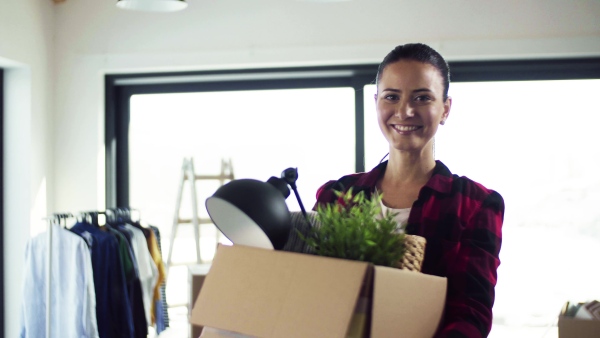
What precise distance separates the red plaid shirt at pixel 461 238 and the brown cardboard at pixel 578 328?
39 centimetres

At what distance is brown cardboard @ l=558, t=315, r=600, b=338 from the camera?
1625mm

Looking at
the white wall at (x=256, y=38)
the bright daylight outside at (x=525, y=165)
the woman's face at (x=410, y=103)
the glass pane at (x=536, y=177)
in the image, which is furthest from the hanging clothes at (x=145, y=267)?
the woman's face at (x=410, y=103)

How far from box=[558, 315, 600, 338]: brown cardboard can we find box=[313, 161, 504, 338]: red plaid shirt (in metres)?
0.39

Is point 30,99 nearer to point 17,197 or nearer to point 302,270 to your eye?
point 17,197

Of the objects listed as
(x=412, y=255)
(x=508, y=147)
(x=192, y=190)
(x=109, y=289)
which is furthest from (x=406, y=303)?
(x=192, y=190)

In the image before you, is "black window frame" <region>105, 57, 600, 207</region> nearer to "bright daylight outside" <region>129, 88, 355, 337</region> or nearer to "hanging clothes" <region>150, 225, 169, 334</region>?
"bright daylight outside" <region>129, 88, 355, 337</region>

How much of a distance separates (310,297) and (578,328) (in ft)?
3.12

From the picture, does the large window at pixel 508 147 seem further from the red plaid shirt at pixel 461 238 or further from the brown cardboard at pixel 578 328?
the red plaid shirt at pixel 461 238

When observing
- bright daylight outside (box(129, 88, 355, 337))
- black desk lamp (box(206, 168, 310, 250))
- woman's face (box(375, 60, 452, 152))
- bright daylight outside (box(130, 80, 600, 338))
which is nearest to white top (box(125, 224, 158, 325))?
bright daylight outside (box(129, 88, 355, 337))

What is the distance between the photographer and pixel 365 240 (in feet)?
3.34

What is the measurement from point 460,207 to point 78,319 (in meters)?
2.64

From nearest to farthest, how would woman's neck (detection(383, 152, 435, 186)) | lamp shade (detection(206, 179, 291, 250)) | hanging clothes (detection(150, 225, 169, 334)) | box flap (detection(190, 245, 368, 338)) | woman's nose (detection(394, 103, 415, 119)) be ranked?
box flap (detection(190, 245, 368, 338)) < lamp shade (detection(206, 179, 291, 250)) < woman's nose (detection(394, 103, 415, 119)) < woman's neck (detection(383, 152, 435, 186)) < hanging clothes (detection(150, 225, 169, 334))

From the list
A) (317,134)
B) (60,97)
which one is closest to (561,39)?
(317,134)

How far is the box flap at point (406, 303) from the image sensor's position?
3.19ft
